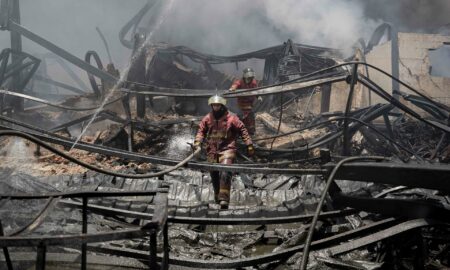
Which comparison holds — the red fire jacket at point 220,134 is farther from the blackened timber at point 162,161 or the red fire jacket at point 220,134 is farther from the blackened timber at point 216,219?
the blackened timber at point 216,219

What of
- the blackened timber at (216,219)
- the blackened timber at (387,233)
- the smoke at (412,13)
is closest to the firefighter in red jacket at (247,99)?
the blackened timber at (216,219)

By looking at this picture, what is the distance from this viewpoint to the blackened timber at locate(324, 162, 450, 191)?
2629 mm

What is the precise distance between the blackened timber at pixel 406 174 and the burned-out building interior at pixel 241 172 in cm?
1

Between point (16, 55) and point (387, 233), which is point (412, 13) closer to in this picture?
point (16, 55)

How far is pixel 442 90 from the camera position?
14.5 m

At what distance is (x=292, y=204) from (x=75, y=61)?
30.5 ft

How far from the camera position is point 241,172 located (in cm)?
527

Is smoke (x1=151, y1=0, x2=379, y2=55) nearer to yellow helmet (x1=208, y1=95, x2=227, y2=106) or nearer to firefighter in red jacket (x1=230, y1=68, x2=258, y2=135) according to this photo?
firefighter in red jacket (x1=230, y1=68, x2=258, y2=135)

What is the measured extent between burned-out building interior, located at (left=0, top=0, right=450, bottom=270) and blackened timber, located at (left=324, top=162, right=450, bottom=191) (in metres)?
0.01

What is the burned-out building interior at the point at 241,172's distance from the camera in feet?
10.1

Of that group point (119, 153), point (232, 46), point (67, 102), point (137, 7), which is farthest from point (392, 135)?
point (137, 7)

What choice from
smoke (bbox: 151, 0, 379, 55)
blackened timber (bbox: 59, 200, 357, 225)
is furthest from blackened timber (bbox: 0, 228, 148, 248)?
smoke (bbox: 151, 0, 379, 55)

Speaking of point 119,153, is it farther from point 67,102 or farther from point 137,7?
point 137,7

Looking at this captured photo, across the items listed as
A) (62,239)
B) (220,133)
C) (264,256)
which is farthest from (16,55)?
(62,239)
